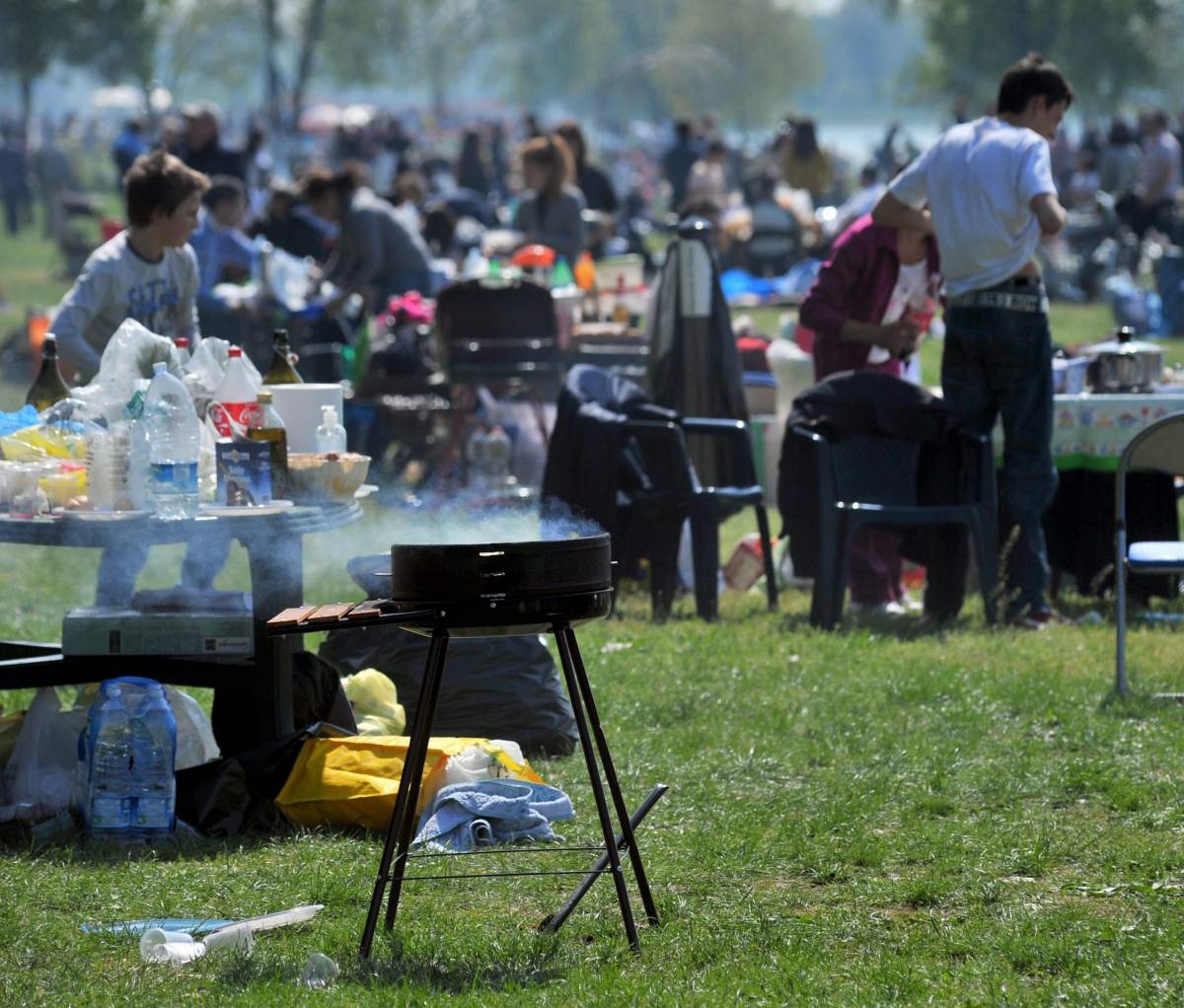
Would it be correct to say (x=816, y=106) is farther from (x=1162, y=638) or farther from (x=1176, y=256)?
(x=1162, y=638)

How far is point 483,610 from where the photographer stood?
407cm

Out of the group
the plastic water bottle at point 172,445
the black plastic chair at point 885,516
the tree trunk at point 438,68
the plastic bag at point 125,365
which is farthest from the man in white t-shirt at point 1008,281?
the tree trunk at point 438,68

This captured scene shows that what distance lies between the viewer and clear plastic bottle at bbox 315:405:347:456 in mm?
5859

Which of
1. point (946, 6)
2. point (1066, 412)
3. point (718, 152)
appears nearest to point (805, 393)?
point (1066, 412)

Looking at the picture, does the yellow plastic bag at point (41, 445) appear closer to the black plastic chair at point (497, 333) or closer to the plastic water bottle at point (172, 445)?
the plastic water bottle at point (172, 445)

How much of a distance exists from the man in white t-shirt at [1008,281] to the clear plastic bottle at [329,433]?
9.45ft

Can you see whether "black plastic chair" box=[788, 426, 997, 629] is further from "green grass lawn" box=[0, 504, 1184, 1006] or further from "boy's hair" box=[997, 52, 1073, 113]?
"boy's hair" box=[997, 52, 1073, 113]

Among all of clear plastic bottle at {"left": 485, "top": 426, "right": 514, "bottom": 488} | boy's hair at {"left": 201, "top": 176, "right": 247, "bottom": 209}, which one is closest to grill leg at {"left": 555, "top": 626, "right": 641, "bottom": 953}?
clear plastic bottle at {"left": 485, "top": 426, "right": 514, "bottom": 488}

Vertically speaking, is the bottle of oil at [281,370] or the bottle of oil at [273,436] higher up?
the bottle of oil at [281,370]

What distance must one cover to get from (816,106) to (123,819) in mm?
162445

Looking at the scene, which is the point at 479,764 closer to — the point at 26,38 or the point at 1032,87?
the point at 1032,87

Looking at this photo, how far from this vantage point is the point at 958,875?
189 inches

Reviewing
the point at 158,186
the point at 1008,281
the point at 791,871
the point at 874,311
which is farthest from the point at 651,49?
the point at 791,871

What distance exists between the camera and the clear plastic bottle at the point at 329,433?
5859mm
